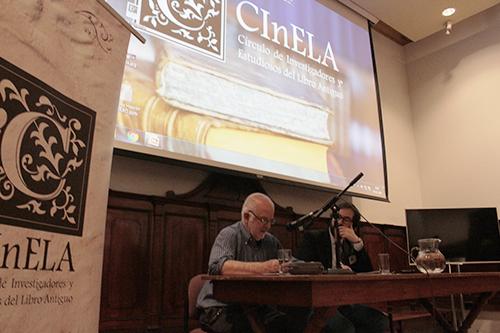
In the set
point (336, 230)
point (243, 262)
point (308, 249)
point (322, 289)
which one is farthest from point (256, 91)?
point (322, 289)

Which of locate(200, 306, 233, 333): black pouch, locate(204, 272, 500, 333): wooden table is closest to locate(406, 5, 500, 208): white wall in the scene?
locate(204, 272, 500, 333): wooden table

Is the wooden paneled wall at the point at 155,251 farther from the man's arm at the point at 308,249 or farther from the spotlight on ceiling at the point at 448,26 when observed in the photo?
the spotlight on ceiling at the point at 448,26

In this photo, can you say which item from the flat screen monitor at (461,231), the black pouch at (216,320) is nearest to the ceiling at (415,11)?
the flat screen monitor at (461,231)

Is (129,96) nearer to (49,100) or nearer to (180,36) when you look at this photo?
(180,36)

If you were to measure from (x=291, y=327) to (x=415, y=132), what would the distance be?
14.2 feet

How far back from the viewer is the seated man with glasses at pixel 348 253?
2.21 meters

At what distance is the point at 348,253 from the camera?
98.2 inches

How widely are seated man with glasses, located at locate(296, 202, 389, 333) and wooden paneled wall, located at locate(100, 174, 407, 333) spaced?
0.81 m

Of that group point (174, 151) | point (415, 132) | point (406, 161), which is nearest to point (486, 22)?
point (415, 132)

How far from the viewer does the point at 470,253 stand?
3.85 meters

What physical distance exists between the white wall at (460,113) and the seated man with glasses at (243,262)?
344 centimetres

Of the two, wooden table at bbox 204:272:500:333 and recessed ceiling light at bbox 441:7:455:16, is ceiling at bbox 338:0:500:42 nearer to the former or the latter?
recessed ceiling light at bbox 441:7:455:16

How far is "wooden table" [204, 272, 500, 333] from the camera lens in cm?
127

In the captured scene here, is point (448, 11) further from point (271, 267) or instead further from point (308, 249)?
point (271, 267)
